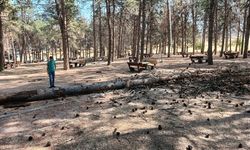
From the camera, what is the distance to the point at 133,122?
972 cm

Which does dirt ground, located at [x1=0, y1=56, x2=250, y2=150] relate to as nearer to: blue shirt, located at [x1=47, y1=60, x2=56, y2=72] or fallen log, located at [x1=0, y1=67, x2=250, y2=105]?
fallen log, located at [x1=0, y1=67, x2=250, y2=105]

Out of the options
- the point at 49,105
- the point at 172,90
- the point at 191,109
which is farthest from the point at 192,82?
the point at 49,105

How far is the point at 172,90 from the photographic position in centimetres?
1455

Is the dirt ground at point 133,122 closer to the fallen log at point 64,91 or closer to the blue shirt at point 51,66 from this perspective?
the fallen log at point 64,91

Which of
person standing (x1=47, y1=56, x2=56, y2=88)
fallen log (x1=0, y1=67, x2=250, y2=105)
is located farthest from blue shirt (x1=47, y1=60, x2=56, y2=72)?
fallen log (x1=0, y1=67, x2=250, y2=105)

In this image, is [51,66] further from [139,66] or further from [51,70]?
[139,66]

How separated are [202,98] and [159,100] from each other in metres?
1.71

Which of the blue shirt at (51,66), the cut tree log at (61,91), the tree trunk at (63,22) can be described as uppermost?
the tree trunk at (63,22)

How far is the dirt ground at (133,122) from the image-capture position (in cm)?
824

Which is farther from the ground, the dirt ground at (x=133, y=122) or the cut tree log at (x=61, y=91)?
the cut tree log at (x=61, y=91)

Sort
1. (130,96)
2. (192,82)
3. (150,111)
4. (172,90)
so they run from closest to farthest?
(150,111), (130,96), (172,90), (192,82)

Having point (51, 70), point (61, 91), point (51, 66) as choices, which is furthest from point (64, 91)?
point (51, 66)

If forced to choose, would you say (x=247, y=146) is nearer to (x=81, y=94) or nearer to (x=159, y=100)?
(x=159, y=100)

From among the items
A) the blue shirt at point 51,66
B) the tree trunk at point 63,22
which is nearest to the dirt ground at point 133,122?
the blue shirt at point 51,66
